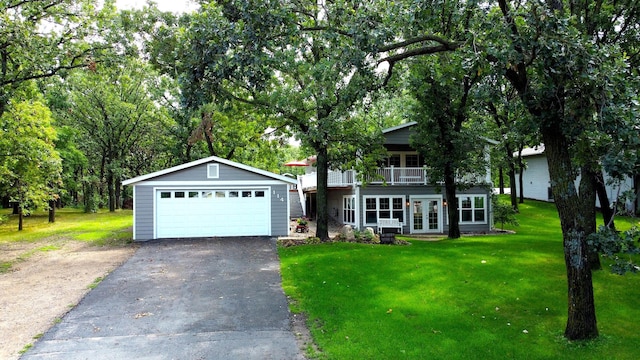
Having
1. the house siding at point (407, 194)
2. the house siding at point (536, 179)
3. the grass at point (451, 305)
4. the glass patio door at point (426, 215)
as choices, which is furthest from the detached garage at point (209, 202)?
the house siding at point (536, 179)

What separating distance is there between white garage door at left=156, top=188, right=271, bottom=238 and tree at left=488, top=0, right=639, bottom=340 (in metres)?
14.1

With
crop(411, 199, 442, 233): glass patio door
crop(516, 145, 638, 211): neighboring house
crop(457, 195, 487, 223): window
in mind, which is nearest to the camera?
crop(411, 199, 442, 233): glass patio door

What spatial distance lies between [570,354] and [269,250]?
35.1ft

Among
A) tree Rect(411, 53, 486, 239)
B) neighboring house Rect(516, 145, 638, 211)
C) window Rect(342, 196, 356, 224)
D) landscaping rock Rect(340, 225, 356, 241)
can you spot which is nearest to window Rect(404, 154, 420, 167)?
window Rect(342, 196, 356, 224)

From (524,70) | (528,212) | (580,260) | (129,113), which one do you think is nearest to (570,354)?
(580,260)

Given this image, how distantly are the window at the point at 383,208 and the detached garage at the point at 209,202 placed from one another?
4949 millimetres

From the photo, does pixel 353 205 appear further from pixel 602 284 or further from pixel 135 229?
pixel 602 284

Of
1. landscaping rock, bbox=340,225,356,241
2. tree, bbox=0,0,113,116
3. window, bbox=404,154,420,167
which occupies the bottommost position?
landscaping rock, bbox=340,225,356,241

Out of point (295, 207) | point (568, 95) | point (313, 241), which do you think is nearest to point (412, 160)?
point (313, 241)

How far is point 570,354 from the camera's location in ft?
18.3

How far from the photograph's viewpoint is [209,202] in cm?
1862

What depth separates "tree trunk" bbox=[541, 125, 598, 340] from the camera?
582 centimetres

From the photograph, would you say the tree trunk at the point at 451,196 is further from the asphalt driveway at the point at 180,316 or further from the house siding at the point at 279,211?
the asphalt driveway at the point at 180,316

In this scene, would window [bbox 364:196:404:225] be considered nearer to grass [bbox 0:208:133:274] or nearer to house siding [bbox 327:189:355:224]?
house siding [bbox 327:189:355:224]
